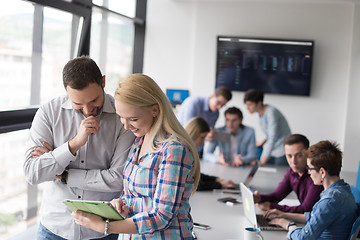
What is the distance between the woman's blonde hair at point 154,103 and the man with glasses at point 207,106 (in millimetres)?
3130

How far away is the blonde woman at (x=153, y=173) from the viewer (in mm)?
1652

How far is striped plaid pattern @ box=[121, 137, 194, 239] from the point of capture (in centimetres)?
164

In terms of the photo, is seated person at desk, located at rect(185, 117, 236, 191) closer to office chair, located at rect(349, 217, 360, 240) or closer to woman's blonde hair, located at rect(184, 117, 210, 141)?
woman's blonde hair, located at rect(184, 117, 210, 141)

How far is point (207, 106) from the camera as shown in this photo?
518 centimetres

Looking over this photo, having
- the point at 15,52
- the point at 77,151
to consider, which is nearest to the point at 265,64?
the point at 15,52

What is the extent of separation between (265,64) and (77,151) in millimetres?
5499

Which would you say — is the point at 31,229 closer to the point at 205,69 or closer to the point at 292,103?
the point at 205,69

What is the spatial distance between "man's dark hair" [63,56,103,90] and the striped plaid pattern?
415 millimetres

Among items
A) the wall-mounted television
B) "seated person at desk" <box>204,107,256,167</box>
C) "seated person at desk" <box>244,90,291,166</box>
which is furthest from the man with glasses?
the wall-mounted television

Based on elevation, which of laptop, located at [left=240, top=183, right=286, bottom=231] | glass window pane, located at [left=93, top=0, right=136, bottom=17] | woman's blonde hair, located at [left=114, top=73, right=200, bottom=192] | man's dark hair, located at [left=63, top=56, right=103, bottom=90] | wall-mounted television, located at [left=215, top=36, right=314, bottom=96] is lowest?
laptop, located at [left=240, top=183, right=286, bottom=231]

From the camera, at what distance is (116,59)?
256 inches

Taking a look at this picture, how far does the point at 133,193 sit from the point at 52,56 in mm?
2600

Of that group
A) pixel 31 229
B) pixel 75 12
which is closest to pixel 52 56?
pixel 75 12

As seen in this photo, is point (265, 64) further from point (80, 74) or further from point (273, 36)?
point (80, 74)
